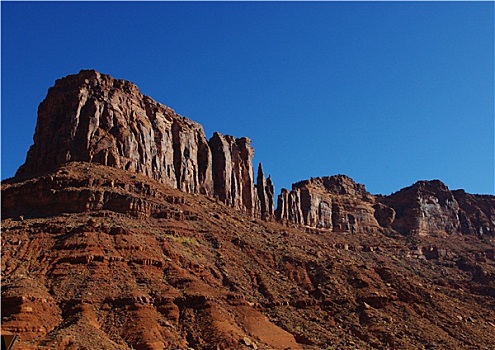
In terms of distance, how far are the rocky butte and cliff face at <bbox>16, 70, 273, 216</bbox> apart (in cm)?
29

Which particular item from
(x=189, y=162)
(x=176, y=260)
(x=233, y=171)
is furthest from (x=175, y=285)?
(x=233, y=171)

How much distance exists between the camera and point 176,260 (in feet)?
263

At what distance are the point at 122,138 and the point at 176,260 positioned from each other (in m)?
39.3

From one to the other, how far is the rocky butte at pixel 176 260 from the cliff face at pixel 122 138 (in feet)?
0.96

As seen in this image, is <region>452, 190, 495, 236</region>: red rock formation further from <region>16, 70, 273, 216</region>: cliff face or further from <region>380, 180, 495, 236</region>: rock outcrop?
<region>16, 70, 273, 216</region>: cliff face

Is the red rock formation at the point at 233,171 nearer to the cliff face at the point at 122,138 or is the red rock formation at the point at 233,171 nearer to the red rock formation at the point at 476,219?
the cliff face at the point at 122,138

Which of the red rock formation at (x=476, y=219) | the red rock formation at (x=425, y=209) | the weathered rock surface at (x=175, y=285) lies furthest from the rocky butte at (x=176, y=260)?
the red rock formation at (x=476, y=219)

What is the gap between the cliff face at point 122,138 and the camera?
10994 cm

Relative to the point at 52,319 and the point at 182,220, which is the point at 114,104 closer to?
the point at 182,220

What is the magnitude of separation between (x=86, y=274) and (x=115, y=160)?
41587 millimetres

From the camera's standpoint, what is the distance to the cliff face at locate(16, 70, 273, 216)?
110 meters

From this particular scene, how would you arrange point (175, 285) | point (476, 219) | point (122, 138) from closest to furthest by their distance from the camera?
point (175, 285)
point (122, 138)
point (476, 219)

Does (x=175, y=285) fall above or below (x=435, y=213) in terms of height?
below

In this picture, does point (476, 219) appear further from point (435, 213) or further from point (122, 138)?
point (122, 138)
